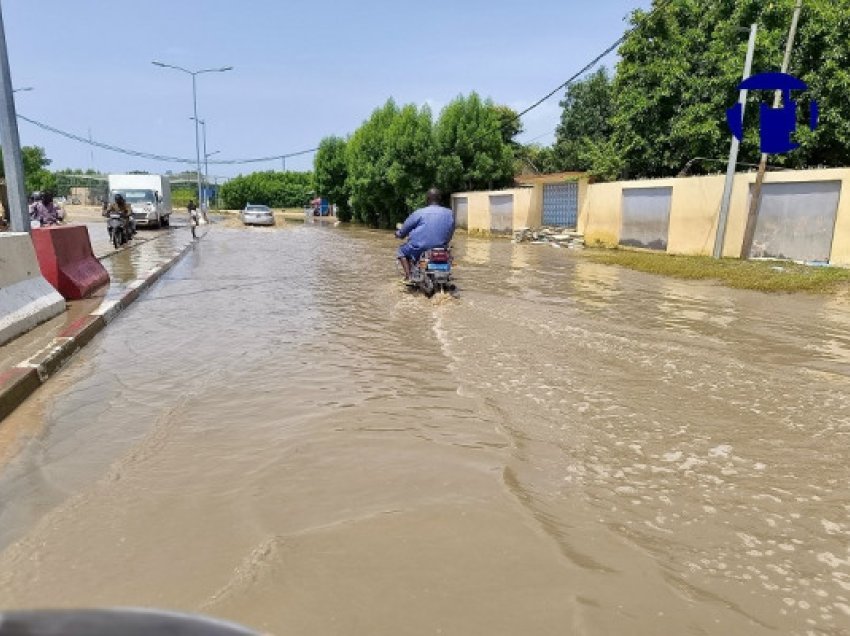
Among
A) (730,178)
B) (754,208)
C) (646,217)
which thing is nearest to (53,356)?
(730,178)

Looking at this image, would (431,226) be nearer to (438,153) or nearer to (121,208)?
(121,208)

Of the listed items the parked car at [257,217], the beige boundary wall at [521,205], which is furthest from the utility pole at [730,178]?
the parked car at [257,217]

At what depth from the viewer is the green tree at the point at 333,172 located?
49.7 meters

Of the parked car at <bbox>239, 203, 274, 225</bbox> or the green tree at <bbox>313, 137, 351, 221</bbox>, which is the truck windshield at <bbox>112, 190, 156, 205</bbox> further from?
the green tree at <bbox>313, 137, 351, 221</bbox>

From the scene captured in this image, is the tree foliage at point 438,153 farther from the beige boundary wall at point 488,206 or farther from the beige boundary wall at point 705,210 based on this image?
the beige boundary wall at point 705,210

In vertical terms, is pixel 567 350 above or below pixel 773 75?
below

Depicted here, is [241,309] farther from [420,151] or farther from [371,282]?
[420,151]

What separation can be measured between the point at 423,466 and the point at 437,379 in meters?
1.92

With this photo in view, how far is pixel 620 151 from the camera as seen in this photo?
23109mm

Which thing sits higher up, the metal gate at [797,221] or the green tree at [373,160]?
the green tree at [373,160]

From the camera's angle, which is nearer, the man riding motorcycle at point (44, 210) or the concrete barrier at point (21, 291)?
the concrete barrier at point (21, 291)

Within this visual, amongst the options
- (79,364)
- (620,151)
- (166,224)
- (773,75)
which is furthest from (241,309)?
(166,224)

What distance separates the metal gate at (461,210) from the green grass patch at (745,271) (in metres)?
15.6

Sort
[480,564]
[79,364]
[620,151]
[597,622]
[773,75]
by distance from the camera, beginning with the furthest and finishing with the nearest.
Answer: [620,151] → [773,75] → [79,364] → [480,564] → [597,622]
